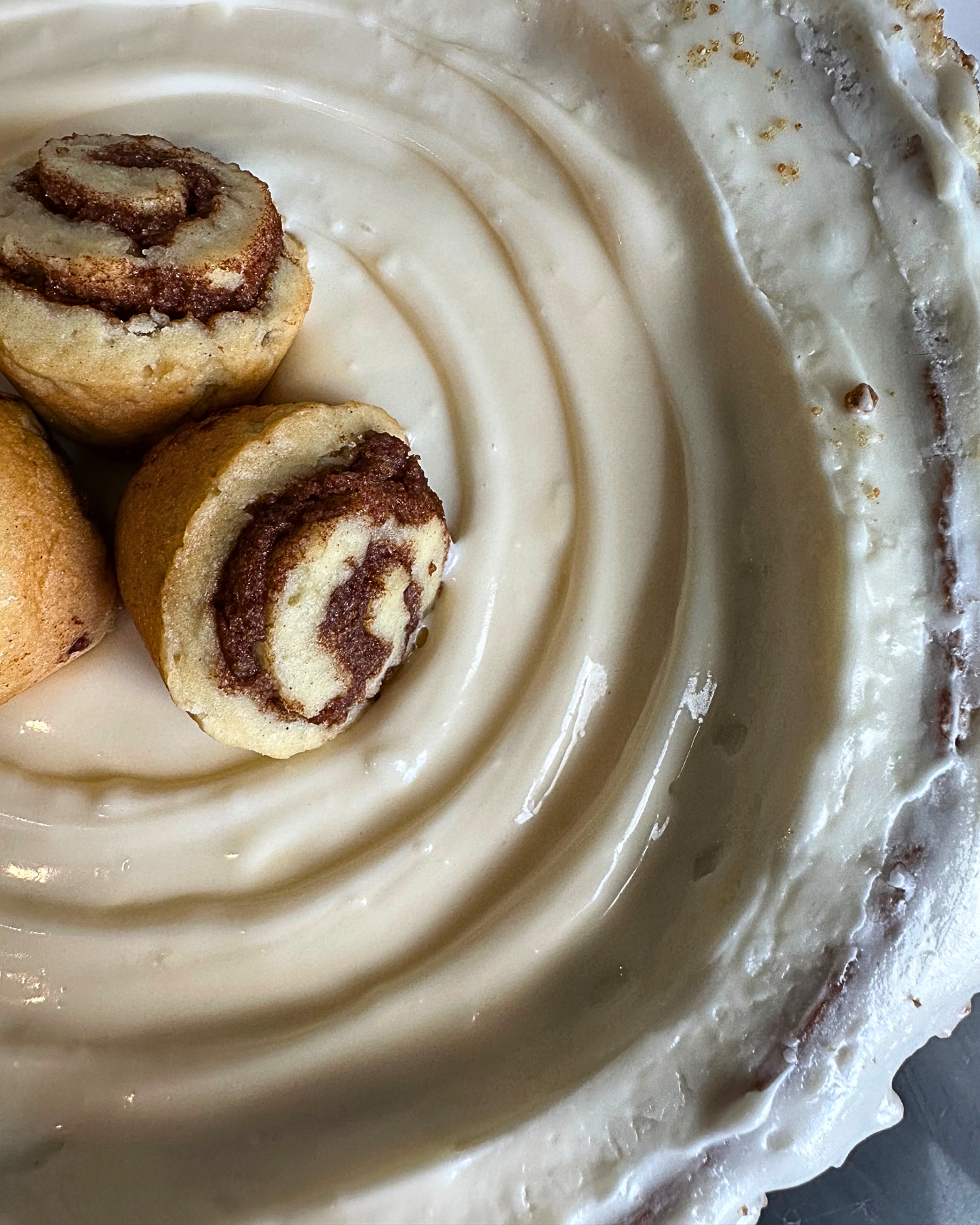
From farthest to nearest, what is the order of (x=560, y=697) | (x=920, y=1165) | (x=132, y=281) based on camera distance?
→ (x=920, y=1165) < (x=560, y=697) < (x=132, y=281)

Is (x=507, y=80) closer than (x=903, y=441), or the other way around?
(x=903, y=441)

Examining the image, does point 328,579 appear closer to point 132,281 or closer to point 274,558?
point 274,558

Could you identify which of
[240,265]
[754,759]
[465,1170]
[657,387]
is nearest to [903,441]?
[657,387]

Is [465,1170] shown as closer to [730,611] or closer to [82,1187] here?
[82,1187]

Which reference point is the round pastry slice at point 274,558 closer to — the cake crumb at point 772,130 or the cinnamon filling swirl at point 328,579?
the cinnamon filling swirl at point 328,579

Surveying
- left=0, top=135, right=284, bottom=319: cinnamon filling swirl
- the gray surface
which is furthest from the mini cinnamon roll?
the gray surface

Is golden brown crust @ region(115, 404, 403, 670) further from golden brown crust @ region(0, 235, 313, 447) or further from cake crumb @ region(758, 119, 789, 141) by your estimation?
cake crumb @ region(758, 119, 789, 141)

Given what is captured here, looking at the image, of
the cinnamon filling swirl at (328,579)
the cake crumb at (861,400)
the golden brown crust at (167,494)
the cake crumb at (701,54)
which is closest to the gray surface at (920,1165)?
the cake crumb at (861,400)

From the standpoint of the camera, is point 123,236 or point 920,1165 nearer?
point 123,236

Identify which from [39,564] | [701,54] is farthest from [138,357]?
[701,54]
